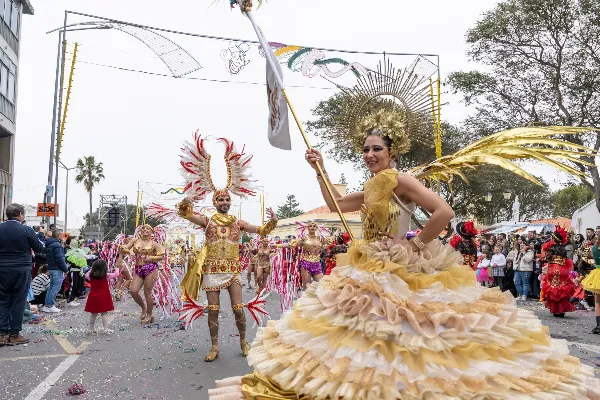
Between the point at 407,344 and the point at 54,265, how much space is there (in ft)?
34.5

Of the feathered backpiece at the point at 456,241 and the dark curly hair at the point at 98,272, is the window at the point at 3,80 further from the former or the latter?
the feathered backpiece at the point at 456,241

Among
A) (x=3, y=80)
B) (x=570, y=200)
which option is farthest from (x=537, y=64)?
(x=570, y=200)

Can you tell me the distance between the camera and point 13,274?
7469 mm

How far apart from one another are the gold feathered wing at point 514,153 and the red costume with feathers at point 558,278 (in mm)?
8396

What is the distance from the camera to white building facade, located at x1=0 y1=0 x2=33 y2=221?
23594 millimetres

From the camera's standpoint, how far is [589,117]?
717 inches

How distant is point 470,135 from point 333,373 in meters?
19.5

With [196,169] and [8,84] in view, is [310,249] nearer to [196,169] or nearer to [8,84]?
[196,169]

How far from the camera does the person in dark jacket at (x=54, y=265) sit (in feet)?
36.8

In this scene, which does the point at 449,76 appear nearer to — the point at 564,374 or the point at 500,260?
the point at 500,260

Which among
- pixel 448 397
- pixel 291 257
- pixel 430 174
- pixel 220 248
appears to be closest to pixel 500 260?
pixel 291 257

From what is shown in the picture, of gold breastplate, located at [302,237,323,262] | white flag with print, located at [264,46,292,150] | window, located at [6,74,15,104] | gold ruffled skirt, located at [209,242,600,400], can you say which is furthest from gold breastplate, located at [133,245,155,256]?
window, located at [6,74,15,104]

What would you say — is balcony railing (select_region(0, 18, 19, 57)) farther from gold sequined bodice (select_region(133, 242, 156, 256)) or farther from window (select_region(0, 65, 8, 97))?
gold sequined bodice (select_region(133, 242, 156, 256))

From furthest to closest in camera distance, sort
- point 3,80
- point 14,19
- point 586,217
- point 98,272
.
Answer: point 586,217
point 14,19
point 3,80
point 98,272
